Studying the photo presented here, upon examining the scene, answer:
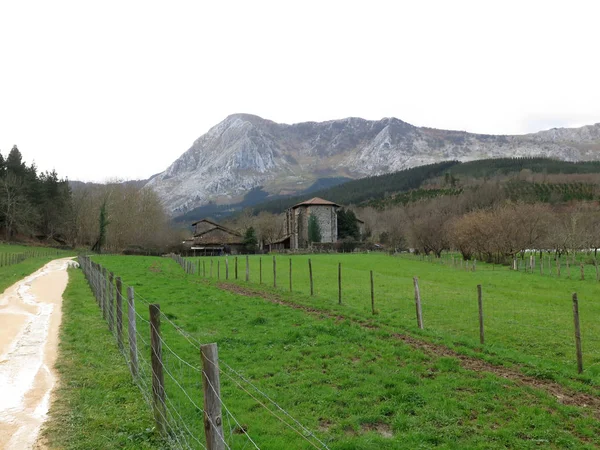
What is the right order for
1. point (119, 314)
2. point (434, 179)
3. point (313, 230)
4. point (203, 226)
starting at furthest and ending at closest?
point (434, 179)
point (203, 226)
point (313, 230)
point (119, 314)

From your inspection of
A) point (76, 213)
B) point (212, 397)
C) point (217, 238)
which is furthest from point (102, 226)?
point (212, 397)

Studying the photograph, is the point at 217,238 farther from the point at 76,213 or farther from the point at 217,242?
the point at 76,213

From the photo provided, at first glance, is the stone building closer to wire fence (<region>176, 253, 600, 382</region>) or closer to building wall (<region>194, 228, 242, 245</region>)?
building wall (<region>194, 228, 242, 245</region>)

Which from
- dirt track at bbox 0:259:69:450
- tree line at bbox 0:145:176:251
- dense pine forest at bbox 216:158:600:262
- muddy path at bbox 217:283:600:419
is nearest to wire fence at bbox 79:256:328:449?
dirt track at bbox 0:259:69:450

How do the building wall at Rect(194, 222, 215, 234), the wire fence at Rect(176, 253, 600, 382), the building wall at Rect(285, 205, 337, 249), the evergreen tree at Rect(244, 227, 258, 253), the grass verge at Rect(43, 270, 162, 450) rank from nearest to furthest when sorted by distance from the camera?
the grass verge at Rect(43, 270, 162, 450) < the wire fence at Rect(176, 253, 600, 382) < the evergreen tree at Rect(244, 227, 258, 253) < the building wall at Rect(285, 205, 337, 249) < the building wall at Rect(194, 222, 215, 234)

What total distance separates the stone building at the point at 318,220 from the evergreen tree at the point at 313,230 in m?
1.01

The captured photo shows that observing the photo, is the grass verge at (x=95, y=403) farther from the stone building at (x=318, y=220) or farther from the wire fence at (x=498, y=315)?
the stone building at (x=318, y=220)

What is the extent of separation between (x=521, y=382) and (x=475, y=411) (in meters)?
1.97

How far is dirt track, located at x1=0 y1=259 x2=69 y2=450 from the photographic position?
5941 mm

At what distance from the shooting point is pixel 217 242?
105 m

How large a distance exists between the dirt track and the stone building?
87.4m

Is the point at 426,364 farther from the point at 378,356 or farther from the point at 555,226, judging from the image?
the point at 555,226

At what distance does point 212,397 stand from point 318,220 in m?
102

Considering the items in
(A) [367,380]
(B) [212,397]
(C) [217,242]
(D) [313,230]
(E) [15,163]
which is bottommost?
(A) [367,380]
